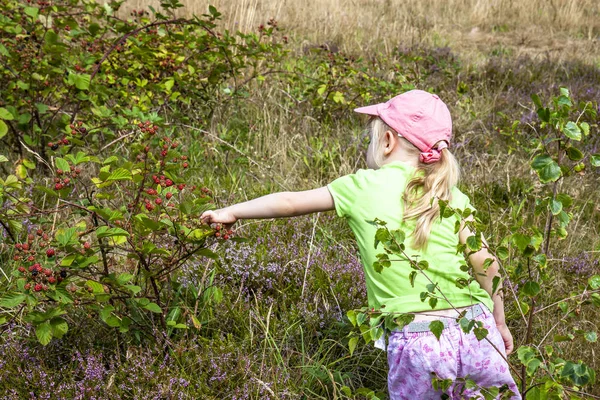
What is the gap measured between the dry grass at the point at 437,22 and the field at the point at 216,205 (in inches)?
53.2

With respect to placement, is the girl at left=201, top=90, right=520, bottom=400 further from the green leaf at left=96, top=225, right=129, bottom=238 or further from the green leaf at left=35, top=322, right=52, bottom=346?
the green leaf at left=35, top=322, right=52, bottom=346

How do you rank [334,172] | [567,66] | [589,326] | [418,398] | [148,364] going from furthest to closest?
[567,66] → [334,172] → [589,326] → [148,364] → [418,398]

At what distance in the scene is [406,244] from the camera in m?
2.13

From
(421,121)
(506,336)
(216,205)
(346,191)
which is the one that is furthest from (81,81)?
(506,336)

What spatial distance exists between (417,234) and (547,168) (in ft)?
2.37

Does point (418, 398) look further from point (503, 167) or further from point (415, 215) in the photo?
point (503, 167)

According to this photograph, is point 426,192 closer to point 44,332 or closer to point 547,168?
point 547,168

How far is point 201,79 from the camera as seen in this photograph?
4270mm

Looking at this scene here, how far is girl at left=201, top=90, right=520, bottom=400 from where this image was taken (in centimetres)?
208

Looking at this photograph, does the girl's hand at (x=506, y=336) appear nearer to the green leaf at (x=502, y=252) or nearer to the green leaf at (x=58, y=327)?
the green leaf at (x=502, y=252)

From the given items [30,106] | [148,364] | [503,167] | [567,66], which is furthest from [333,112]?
[567,66]

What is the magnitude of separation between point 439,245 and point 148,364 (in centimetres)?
121

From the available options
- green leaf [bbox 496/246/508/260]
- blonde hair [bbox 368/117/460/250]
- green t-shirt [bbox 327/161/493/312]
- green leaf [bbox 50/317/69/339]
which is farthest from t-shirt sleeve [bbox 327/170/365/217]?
green leaf [bbox 50/317/69/339]

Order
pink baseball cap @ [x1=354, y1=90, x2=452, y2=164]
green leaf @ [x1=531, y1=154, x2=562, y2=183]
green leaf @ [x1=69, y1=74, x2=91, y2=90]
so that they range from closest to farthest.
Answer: green leaf @ [x1=531, y1=154, x2=562, y2=183] → pink baseball cap @ [x1=354, y1=90, x2=452, y2=164] → green leaf @ [x1=69, y1=74, x2=91, y2=90]
